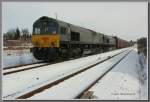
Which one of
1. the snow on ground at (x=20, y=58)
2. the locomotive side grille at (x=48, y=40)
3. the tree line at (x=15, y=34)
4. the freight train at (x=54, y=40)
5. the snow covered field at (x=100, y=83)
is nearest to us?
the snow covered field at (x=100, y=83)

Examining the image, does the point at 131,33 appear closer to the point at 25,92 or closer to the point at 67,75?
the point at 67,75

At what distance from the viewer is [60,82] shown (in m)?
8.91

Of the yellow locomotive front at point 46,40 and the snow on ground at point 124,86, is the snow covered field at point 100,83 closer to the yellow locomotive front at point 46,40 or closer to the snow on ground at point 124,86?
the snow on ground at point 124,86

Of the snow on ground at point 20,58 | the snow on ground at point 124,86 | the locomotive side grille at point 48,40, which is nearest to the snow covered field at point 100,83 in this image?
the snow on ground at point 124,86

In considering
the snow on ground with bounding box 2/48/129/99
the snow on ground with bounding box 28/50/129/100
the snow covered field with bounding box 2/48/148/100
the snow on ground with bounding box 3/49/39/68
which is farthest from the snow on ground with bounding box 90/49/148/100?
the snow on ground with bounding box 3/49/39/68

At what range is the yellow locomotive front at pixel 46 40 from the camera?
12109mm

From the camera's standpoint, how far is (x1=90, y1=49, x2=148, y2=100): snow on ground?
8.52 meters

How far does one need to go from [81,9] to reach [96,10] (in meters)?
0.46

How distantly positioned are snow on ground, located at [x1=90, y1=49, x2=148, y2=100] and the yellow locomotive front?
11.6 ft

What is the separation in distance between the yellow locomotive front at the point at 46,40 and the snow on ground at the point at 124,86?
11.6ft

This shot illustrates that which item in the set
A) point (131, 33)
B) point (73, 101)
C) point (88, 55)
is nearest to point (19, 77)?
point (73, 101)

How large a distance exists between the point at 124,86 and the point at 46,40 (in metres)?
4.76

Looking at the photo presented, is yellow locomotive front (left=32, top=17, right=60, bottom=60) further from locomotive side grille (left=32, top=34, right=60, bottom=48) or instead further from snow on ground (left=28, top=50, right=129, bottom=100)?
snow on ground (left=28, top=50, right=129, bottom=100)

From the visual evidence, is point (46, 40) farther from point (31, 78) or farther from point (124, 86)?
point (124, 86)
